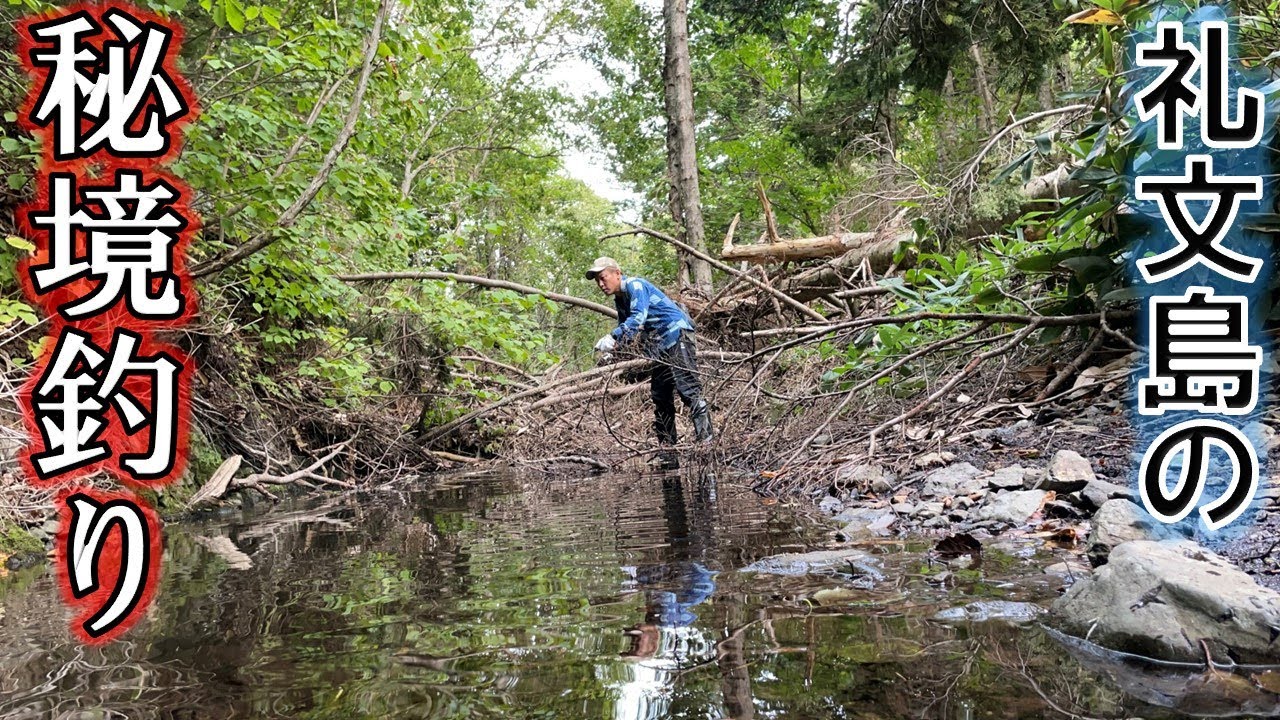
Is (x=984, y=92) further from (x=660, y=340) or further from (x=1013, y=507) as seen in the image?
(x=1013, y=507)

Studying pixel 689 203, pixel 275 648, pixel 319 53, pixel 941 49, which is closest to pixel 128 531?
pixel 275 648

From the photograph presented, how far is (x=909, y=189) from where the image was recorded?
22.0ft

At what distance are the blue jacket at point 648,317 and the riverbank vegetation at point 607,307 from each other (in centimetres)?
48

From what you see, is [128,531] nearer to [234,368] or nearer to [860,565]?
[860,565]

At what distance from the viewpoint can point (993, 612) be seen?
1.76m

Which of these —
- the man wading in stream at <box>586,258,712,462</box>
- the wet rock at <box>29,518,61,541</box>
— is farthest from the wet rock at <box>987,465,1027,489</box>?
the wet rock at <box>29,518,61,541</box>

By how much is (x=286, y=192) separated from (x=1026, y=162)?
4507mm

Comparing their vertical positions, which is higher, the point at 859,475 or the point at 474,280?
the point at 474,280

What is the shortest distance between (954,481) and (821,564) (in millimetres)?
1418

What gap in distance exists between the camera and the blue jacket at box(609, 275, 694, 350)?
652cm

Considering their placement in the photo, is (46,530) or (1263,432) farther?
(46,530)

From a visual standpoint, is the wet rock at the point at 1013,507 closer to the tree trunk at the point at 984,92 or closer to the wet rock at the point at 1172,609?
the wet rock at the point at 1172,609

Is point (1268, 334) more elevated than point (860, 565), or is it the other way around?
point (1268, 334)

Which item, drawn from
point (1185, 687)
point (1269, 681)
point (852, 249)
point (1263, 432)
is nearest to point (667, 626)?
point (1185, 687)
